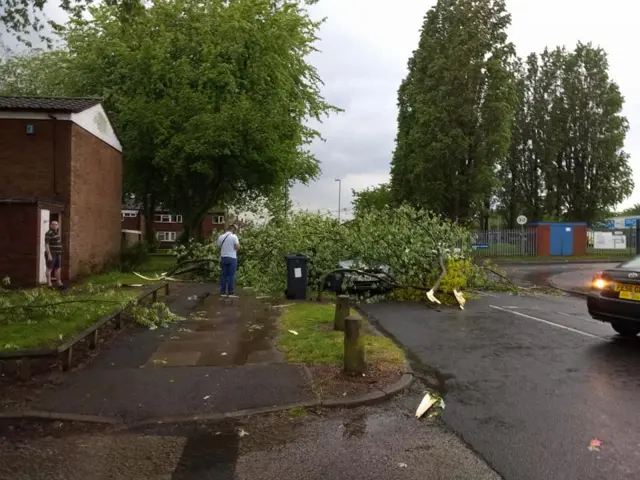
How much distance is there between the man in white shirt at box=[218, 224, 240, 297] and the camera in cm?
1246

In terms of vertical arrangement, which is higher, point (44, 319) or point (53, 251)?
point (53, 251)

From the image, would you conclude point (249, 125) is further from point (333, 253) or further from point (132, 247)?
point (333, 253)

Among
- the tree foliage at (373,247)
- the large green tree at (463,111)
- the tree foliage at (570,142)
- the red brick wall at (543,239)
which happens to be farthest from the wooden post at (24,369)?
the tree foliage at (570,142)

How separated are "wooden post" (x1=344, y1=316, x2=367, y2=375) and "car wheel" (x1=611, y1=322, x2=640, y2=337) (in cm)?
457

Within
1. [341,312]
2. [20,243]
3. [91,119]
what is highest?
[91,119]

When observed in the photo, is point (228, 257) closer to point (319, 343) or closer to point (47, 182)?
point (319, 343)

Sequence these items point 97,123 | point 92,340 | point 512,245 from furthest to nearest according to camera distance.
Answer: point 512,245 < point 97,123 < point 92,340

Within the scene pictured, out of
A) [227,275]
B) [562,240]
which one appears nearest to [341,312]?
[227,275]

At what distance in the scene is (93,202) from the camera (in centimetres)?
1838

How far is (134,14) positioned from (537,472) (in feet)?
34.5

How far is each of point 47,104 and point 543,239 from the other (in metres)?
31.3

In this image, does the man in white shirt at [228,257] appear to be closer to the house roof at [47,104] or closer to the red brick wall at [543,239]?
the house roof at [47,104]

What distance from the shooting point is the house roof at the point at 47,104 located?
1554 cm

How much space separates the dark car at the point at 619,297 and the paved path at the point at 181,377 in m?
4.72
